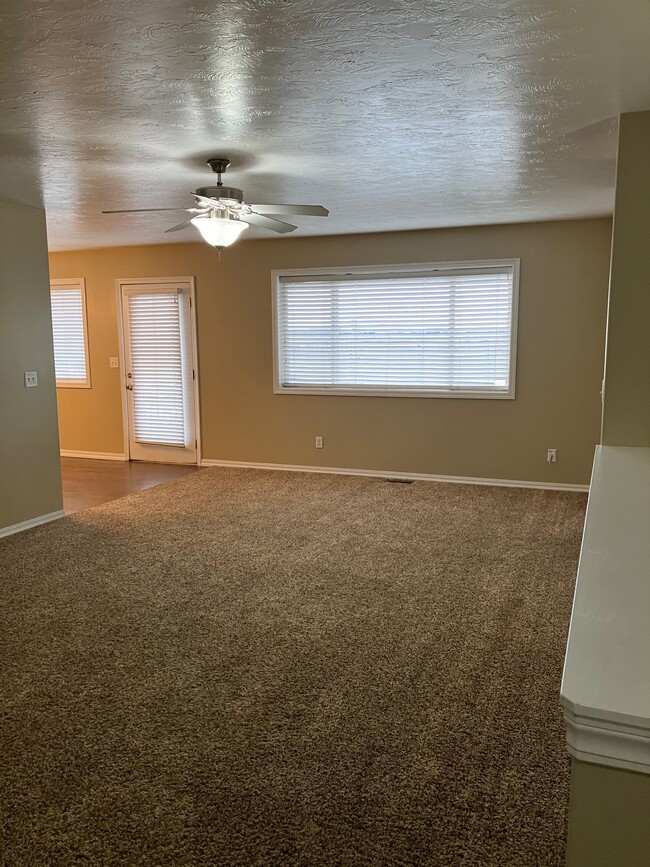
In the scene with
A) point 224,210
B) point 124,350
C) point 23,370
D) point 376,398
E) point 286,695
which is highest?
point 224,210

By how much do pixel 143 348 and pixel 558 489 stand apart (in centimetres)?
488

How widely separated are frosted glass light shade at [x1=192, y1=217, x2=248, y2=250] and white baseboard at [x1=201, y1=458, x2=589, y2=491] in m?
3.49

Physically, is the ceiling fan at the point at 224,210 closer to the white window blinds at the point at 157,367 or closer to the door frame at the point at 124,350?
the door frame at the point at 124,350

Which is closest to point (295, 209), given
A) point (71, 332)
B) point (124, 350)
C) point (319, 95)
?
point (319, 95)

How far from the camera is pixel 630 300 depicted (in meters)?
3.07

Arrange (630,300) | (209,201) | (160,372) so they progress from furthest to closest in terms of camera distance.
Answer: (160,372)
(209,201)
(630,300)

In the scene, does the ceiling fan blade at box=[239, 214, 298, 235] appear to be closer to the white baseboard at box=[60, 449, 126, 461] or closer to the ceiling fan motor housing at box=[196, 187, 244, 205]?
the ceiling fan motor housing at box=[196, 187, 244, 205]

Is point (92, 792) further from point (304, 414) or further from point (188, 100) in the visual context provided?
point (304, 414)

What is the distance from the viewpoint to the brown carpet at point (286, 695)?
1.94 m

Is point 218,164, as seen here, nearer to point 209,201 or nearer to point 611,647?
point 209,201

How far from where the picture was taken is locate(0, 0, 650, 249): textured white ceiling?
2023 millimetres

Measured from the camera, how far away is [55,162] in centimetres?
371

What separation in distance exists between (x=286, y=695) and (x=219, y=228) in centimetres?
257

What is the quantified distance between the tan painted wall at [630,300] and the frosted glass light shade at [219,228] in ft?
6.75
